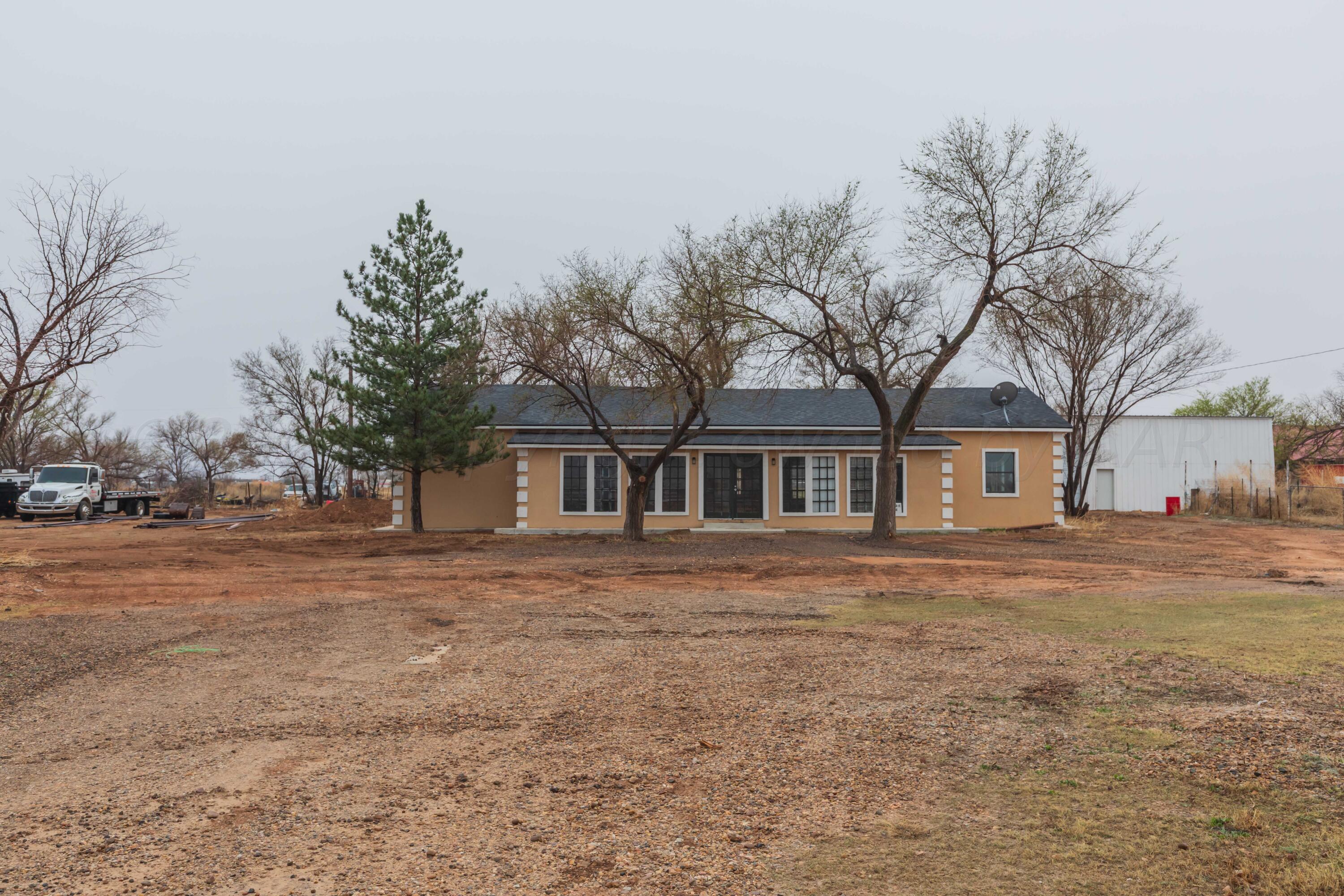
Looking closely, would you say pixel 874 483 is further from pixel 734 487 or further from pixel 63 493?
pixel 63 493

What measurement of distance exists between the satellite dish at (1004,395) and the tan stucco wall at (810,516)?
156 centimetres

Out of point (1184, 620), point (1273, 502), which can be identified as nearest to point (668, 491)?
point (1184, 620)

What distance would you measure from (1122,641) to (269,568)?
13.0 m

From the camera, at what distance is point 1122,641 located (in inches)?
328

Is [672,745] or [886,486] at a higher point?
[886,486]

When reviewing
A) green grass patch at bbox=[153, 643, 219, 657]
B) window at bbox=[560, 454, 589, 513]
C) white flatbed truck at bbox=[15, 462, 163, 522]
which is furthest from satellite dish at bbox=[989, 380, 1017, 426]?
white flatbed truck at bbox=[15, 462, 163, 522]

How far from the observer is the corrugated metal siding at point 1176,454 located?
3431 centimetres

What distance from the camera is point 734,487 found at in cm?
2452

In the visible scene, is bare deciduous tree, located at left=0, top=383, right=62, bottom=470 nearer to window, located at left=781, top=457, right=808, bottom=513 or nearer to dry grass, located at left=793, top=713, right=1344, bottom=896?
window, located at left=781, top=457, right=808, bottom=513

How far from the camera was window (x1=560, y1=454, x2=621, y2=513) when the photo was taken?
24.2 meters

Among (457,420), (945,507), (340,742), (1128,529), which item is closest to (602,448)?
(457,420)

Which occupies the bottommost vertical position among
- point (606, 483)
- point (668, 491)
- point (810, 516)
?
point (810, 516)

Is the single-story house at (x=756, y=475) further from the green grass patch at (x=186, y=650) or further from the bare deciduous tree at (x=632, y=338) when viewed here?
the green grass patch at (x=186, y=650)

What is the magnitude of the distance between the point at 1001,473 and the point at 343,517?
20.1 metres
